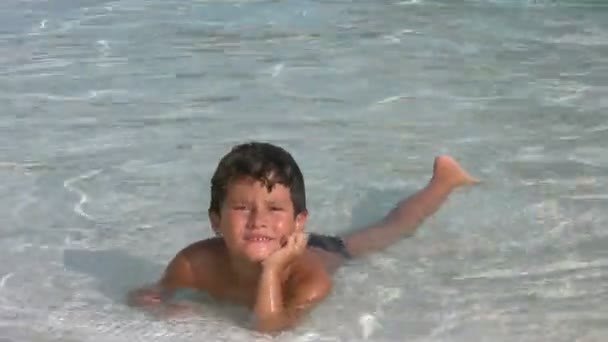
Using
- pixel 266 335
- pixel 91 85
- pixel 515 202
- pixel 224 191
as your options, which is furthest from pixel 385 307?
pixel 91 85

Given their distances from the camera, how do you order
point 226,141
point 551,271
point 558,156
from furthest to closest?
point 226,141 → point 558,156 → point 551,271

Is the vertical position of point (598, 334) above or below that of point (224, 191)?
below

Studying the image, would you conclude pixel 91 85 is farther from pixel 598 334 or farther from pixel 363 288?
pixel 598 334

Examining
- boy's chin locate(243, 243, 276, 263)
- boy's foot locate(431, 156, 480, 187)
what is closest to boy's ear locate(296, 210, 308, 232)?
boy's chin locate(243, 243, 276, 263)

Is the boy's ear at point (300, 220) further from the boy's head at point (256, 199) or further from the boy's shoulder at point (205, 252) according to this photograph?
the boy's shoulder at point (205, 252)

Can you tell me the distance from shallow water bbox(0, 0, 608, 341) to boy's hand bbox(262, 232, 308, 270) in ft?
0.71

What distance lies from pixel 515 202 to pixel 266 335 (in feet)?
4.65

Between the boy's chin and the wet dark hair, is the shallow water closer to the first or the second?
the boy's chin

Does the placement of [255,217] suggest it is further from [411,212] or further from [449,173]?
[449,173]

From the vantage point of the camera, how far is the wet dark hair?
317 centimetres

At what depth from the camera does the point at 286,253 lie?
3.20 metres

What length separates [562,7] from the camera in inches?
306

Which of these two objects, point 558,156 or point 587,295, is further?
point 558,156

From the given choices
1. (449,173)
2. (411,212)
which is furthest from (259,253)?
(449,173)
